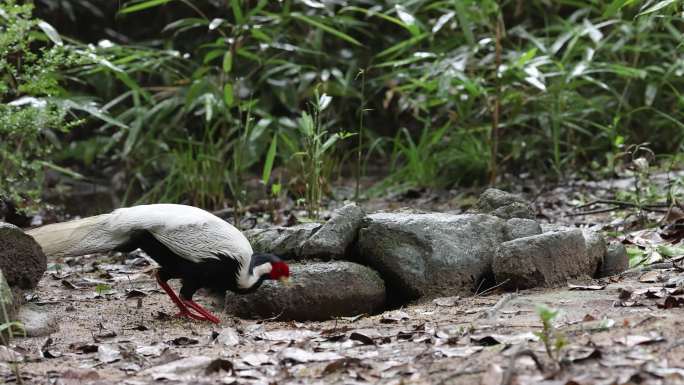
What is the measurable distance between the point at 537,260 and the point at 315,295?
2.91 ft

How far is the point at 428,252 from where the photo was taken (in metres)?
3.80

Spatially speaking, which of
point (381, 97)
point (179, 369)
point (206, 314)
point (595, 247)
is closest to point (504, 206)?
point (595, 247)

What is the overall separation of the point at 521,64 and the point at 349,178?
223 cm

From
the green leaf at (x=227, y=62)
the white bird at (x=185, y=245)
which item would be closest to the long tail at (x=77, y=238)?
the white bird at (x=185, y=245)

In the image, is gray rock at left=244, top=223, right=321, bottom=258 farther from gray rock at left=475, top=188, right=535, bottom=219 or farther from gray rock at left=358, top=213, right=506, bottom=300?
gray rock at left=475, top=188, right=535, bottom=219

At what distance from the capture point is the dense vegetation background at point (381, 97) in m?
5.99

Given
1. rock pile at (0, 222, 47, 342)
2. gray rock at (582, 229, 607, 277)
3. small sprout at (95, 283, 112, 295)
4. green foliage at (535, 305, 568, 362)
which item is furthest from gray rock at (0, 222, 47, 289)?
gray rock at (582, 229, 607, 277)

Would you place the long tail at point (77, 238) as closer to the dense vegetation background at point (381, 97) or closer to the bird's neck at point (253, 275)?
the bird's neck at point (253, 275)

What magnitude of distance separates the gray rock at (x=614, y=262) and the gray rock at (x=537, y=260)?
0.28 metres

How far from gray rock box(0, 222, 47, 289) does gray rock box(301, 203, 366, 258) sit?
1.08 metres

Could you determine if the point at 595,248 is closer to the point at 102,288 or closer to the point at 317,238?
the point at 317,238

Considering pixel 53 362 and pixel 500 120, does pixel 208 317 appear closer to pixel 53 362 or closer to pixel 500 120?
pixel 53 362

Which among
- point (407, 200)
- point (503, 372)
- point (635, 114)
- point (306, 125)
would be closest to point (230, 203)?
point (407, 200)

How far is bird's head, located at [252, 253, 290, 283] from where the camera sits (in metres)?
3.51
